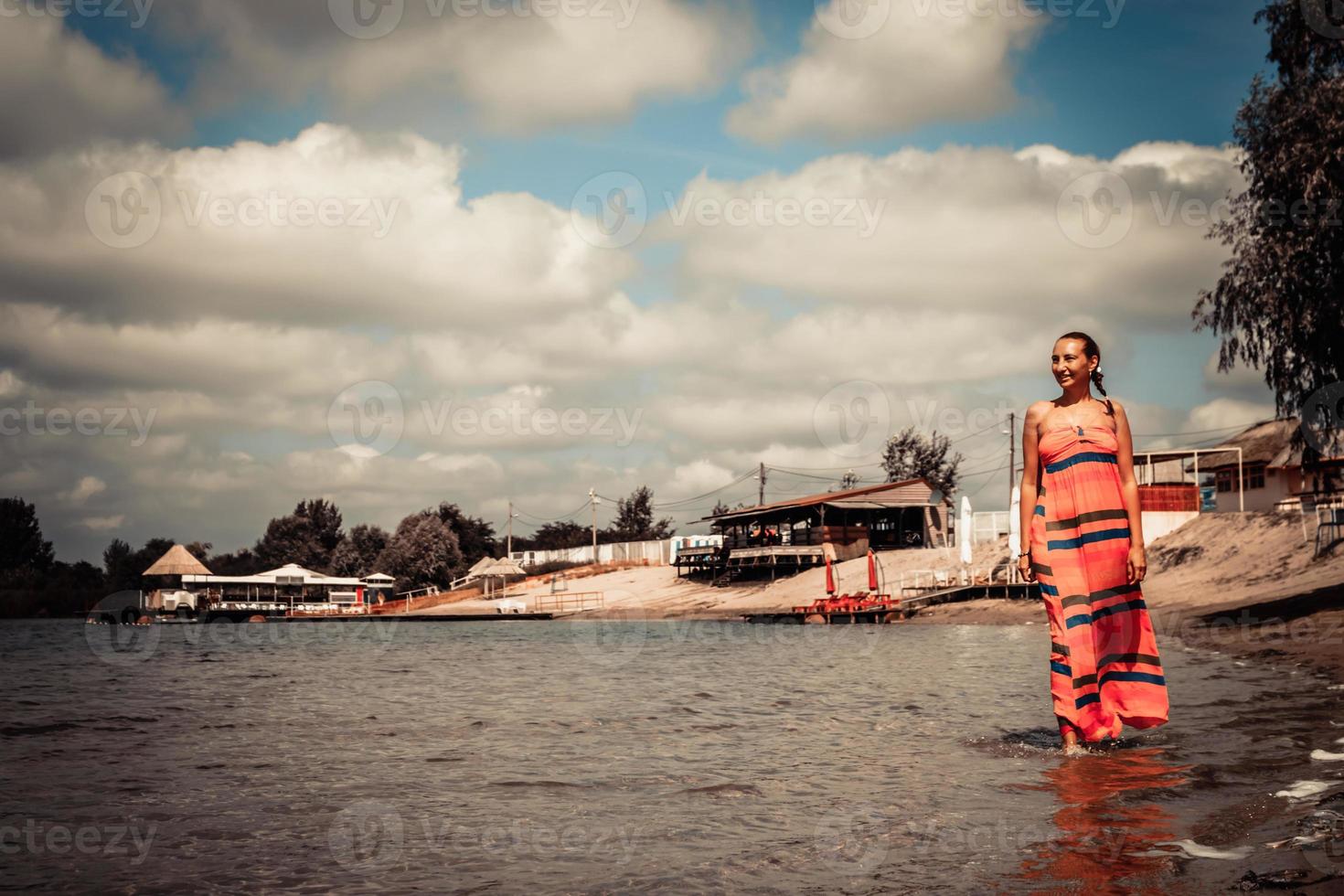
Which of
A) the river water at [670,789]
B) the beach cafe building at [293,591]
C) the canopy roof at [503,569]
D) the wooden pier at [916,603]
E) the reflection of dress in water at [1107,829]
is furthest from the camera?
the canopy roof at [503,569]

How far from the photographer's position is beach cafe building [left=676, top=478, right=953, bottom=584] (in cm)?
5622

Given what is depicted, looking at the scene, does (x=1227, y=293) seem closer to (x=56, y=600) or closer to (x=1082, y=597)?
(x=1082, y=597)

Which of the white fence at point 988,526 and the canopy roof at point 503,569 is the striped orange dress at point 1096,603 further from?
the canopy roof at point 503,569

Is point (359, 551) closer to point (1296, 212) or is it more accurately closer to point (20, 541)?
point (20, 541)

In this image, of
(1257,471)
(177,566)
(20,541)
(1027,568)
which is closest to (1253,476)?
(1257,471)

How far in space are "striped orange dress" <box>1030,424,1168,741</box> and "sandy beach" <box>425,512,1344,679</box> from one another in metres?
6.64

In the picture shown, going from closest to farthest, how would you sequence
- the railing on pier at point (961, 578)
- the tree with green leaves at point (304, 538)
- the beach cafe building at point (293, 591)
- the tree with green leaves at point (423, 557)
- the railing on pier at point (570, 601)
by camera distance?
the railing on pier at point (961, 578) → the railing on pier at point (570, 601) → the beach cafe building at point (293, 591) → the tree with green leaves at point (423, 557) → the tree with green leaves at point (304, 538)

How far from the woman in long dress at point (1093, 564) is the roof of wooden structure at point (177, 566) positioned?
8013 cm

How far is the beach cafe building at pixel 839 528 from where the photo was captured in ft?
184

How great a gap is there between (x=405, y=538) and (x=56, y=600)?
3335cm

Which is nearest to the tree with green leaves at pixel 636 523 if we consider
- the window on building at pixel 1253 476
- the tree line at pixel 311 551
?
the tree line at pixel 311 551

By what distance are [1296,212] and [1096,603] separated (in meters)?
14.8

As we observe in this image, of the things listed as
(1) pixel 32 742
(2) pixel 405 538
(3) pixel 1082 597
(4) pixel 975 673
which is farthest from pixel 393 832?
(2) pixel 405 538

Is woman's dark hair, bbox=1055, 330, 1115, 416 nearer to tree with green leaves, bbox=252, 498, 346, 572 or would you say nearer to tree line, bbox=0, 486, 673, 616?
tree line, bbox=0, 486, 673, 616
